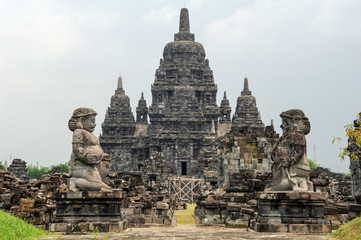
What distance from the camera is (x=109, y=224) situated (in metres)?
10.2

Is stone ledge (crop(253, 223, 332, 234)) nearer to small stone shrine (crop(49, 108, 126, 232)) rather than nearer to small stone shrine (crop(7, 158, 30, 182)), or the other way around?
small stone shrine (crop(49, 108, 126, 232))

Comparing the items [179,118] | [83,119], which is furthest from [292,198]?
[179,118]

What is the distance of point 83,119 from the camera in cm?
1065

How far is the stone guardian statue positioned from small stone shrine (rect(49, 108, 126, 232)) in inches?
135

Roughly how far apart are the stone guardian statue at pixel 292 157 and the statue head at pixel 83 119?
13.3 feet


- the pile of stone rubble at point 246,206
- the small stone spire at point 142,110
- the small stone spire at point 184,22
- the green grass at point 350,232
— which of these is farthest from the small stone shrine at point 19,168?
the green grass at point 350,232

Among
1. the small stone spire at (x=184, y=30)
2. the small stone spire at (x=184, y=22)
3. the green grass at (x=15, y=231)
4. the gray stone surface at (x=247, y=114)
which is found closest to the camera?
the green grass at (x=15, y=231)

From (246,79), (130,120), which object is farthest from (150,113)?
(246,79)

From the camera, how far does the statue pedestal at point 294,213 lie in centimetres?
1025

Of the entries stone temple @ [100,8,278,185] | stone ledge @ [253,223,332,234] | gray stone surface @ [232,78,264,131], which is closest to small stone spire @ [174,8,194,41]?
stone temple @ [100,8,278,185]

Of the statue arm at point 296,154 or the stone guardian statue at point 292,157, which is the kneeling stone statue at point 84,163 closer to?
the stone guardian statue at point 292,157

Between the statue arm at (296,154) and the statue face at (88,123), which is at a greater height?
the statue face at (88,123)

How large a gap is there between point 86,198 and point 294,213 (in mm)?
4359

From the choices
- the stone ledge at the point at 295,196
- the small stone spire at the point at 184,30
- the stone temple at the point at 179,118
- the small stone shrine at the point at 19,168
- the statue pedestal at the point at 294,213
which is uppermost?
the small stone spire at the point at 184,30
